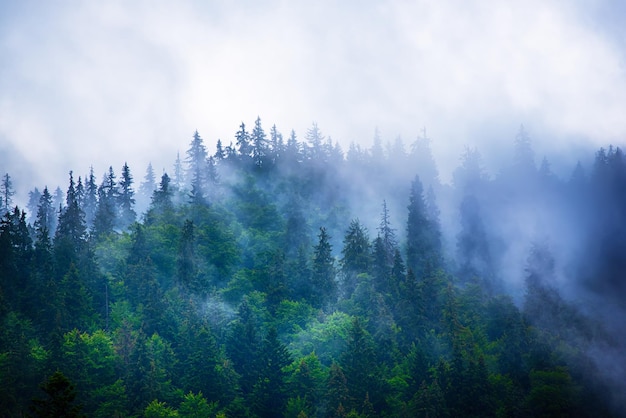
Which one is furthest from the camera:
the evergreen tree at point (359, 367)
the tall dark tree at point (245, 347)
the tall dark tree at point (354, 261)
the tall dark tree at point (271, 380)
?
the tall dark tree at point (354, 261)

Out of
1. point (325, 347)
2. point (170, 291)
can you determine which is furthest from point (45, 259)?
point (325, 347)

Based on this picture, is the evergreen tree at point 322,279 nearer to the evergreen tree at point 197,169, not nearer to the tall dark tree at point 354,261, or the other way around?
the tall dark tree at point 354,261

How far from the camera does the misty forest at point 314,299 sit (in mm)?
84375

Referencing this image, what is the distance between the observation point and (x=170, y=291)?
10212 cm

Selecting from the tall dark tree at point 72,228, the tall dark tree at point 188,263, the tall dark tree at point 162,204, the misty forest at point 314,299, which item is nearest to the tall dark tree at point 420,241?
the misty forest at point 314,299

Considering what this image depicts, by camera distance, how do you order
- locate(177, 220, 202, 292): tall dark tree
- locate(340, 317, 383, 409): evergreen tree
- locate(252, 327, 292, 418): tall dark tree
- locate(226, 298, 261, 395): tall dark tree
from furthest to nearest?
locate(177, 220, 202, 292): tall dark tree, locate(226, 298, 261, 395): tall dark tree, locate(340, 317, 383, 409): evergreen tree, locate(252, 327, 292, 418): tall dark tree

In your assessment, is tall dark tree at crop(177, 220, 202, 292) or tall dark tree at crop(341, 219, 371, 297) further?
tall dark tree at crop(341, 219, 371, 297)

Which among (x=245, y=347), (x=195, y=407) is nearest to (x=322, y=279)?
(x=245, y=347)

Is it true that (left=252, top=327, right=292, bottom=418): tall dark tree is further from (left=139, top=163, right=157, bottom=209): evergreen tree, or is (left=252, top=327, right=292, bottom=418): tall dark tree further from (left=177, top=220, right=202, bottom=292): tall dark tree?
(left=139, top=163, right=157, bottom=209): evergreen tree

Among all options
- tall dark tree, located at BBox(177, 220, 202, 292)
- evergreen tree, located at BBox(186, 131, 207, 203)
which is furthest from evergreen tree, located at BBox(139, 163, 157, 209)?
tall dark tree, located at BBox(177, 220, 202, 292)

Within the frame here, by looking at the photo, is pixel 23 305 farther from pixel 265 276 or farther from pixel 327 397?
pixel 327 397

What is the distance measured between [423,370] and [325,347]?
14.3 metres

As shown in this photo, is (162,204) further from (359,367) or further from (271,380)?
(359,367)

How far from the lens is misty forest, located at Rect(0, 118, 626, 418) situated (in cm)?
8438
